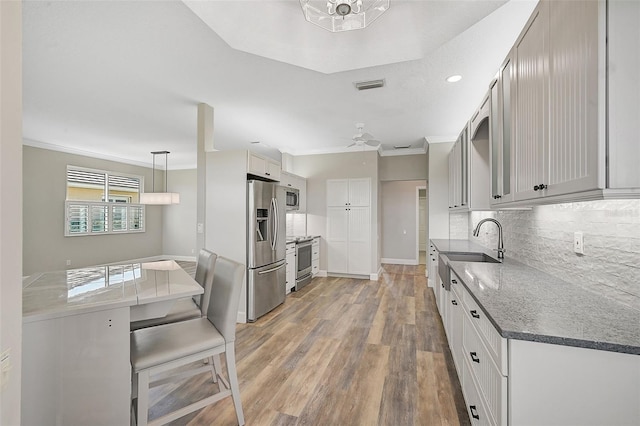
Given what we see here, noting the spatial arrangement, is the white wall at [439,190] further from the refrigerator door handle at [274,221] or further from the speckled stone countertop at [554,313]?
the speckled stone countertop at [554,313]

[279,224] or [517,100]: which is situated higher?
[517,100]

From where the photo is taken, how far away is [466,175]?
3268 mm

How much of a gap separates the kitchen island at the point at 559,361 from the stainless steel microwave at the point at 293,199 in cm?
406

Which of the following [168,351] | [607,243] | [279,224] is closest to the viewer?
[607,243]

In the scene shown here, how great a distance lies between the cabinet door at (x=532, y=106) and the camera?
4.42 feet

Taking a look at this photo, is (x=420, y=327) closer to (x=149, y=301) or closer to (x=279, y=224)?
(x=279, y=224)

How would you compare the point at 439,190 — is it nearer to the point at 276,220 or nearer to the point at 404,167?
the point at 404,167

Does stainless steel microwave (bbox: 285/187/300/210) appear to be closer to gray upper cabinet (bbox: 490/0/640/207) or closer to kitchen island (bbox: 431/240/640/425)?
gray upper cabinet (bbox: 490/0/640/207)

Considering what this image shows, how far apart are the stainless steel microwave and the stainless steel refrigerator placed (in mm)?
928

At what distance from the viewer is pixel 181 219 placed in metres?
8.29

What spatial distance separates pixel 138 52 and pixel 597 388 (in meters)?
3.62

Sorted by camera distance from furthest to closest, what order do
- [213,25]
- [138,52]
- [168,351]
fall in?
[138,52] < [213,25] < [168,351]

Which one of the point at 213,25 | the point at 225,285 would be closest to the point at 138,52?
the point at 213,25

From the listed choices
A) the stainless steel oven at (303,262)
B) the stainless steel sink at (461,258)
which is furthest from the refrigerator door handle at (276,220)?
the stainless steel sink at (461,258)
